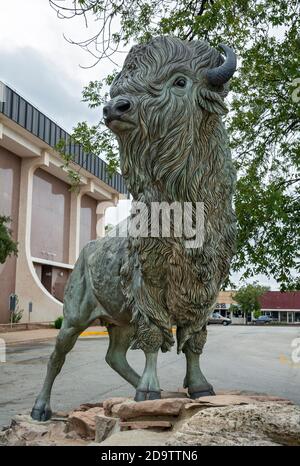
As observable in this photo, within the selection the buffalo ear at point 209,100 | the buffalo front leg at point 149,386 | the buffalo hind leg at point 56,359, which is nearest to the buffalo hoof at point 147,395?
the buffalo front leg at point 149,386

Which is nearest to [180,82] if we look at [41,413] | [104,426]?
[104,426]

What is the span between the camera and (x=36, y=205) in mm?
29406

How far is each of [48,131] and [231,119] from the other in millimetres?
19646

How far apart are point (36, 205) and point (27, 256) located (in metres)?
3.29

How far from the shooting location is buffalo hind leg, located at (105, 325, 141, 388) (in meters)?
4.73

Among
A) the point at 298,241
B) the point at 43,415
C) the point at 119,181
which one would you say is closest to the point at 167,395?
the point at 43,415

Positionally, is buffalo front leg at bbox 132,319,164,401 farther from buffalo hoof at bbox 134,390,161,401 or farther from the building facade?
the building facade

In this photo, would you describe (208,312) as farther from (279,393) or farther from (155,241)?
(279,393)

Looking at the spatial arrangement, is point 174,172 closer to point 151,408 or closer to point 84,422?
point 151,408

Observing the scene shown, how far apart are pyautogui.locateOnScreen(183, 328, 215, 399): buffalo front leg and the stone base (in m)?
0.19

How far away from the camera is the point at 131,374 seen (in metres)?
4.75

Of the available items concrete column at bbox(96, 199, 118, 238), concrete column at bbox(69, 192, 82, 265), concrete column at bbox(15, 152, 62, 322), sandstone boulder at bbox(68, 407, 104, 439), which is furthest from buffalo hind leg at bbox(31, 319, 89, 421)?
concrete column at bbox(69, 192, 82, 265)

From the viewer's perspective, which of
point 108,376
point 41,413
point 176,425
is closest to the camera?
point 176,425

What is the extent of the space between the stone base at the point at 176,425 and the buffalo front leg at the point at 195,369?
0.62 ft
